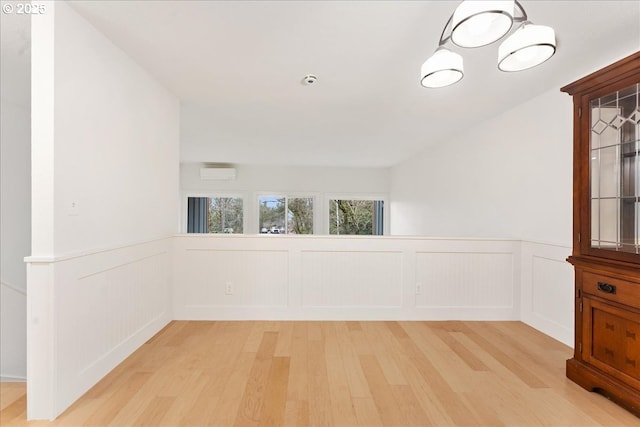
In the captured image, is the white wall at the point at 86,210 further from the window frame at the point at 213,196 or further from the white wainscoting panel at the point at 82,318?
the window frame at the point at 213,196

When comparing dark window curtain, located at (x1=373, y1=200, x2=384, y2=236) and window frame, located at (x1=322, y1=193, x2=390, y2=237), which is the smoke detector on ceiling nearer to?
window frame, located at (x1=322, y1=193, x2=390, y2=237)

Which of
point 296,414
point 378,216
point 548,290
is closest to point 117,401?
point 296,414

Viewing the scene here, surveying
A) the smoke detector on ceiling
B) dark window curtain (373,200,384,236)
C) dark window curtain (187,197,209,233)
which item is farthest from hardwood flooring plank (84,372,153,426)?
dark window curtain (373,200,384,236)

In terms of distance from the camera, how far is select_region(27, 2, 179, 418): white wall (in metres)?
1.67

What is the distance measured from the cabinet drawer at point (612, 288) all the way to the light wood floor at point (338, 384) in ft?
2.09

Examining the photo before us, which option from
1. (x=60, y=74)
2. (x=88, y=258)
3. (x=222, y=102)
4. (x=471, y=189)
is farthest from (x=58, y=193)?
(x=471, y=189)

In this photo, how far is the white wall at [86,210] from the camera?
167 centimetres

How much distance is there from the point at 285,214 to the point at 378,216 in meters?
2.35

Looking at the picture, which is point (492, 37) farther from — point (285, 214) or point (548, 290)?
point (285, 214)

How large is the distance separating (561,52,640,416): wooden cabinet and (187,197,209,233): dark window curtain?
6.91 m

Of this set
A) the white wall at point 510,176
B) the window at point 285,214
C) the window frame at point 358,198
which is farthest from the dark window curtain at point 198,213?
the white wall at point 510,176

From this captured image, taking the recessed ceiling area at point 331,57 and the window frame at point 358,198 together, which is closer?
the recessed ceiling area at point 331,57

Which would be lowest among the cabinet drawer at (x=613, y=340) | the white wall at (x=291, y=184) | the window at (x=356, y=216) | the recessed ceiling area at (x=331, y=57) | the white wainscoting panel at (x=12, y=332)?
the white wainscoting panel at (x=12, y=332)

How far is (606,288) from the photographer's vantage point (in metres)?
1.87
